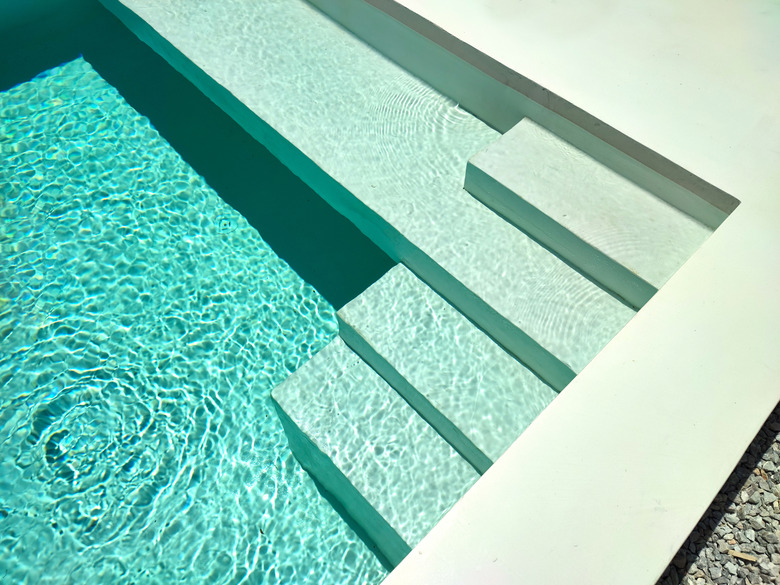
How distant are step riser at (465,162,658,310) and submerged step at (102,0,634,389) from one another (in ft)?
0.14

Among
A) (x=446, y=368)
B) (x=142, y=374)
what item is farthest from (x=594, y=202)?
(x=142, y=374)

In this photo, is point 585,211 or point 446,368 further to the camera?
point 585,211

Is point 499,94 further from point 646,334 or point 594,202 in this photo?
point 646,334

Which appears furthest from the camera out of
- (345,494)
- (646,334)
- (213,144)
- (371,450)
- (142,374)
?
(213,144)

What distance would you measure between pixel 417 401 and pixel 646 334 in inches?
37.0

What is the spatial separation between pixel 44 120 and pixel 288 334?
234 cm

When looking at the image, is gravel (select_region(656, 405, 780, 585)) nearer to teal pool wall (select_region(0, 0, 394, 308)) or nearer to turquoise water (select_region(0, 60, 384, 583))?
turquoise water (select_region(0, 60, 384, 583))

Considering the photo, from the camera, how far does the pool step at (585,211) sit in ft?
8.59

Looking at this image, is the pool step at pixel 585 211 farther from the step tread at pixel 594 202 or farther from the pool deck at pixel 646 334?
the pool deck at pixel 646 334

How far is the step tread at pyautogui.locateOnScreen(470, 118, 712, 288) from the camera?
263 cm

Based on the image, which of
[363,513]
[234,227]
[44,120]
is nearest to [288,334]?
[234,227]

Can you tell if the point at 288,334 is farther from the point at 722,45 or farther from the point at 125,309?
the point at 722,45

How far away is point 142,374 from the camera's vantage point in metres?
3.06

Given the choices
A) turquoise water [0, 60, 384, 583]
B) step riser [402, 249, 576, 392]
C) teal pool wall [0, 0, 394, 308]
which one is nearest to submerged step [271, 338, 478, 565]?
turquoise water [0, 60, 384, 583]
